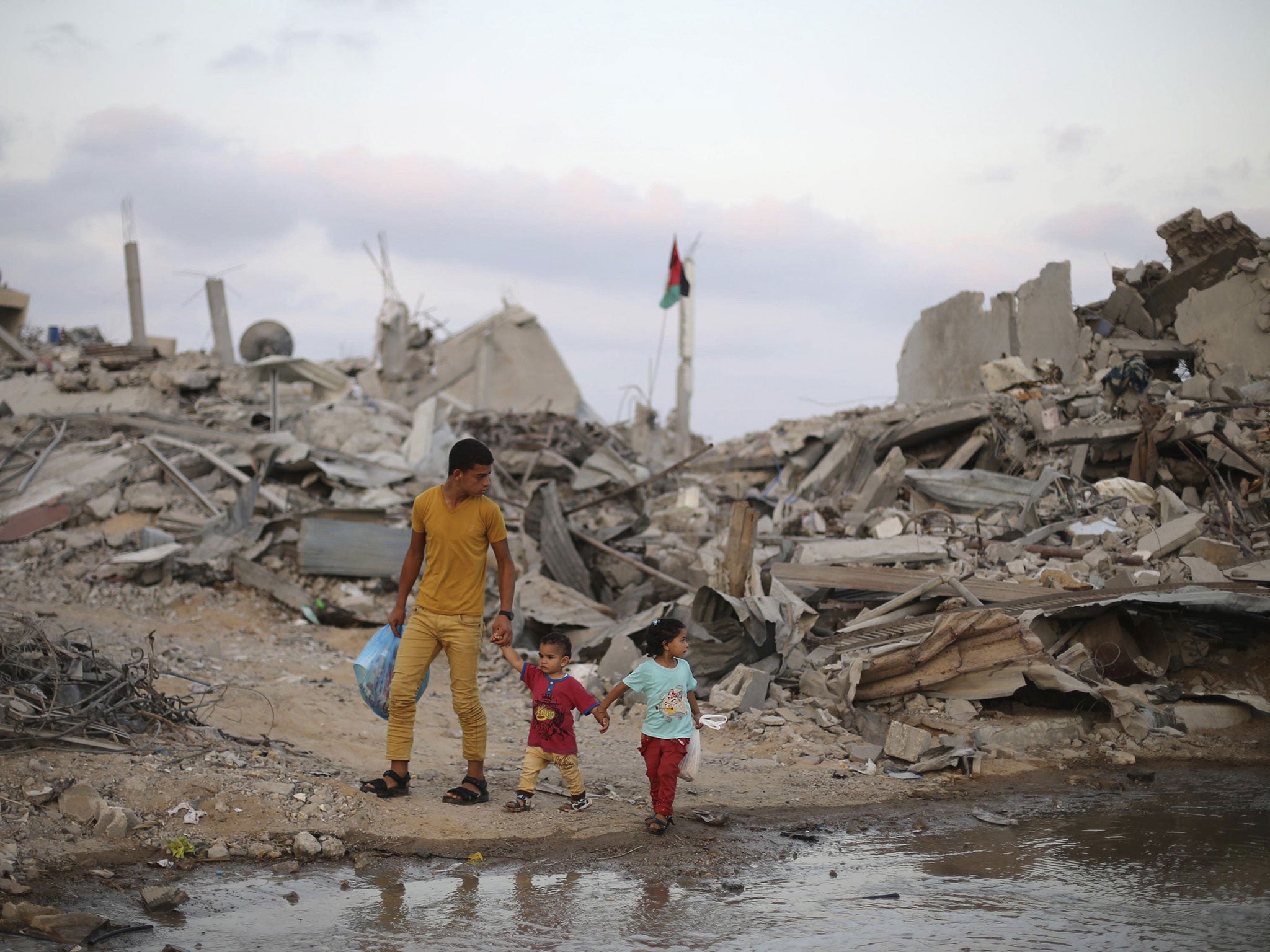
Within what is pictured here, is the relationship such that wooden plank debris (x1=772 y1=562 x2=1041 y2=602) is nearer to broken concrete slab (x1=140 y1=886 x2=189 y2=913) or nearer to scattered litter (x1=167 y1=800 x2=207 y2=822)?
scattered litter (x1=167 y1=800 x2=207 y2=822)

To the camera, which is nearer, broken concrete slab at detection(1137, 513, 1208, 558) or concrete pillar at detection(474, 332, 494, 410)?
broken concrete slab at detection(1137, 513, 1208, 558)

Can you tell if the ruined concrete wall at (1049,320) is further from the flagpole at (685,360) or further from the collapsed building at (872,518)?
the flagpole at (685,360)

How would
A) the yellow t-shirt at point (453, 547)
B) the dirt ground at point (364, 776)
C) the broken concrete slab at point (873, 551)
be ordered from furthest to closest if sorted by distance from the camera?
the broken concrete slab at point (873, 551)
the yellow t-shirt at point (453, 547)
the dirt ground at point (364, 776)

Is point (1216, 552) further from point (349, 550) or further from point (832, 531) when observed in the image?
point (349, 550)

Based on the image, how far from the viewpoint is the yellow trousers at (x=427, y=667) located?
4484 millimetres

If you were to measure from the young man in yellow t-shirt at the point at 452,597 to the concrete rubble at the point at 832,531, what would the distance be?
1.77 feet

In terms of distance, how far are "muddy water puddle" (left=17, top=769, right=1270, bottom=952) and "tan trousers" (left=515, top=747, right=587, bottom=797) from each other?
57cm

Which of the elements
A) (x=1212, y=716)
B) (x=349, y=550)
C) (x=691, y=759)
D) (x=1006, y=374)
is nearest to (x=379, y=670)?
(x=691, y=759)

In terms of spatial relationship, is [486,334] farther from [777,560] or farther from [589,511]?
[777,560]

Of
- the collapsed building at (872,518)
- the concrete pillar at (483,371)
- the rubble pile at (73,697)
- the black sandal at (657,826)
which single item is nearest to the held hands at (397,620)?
the rubble pile at (73,697)

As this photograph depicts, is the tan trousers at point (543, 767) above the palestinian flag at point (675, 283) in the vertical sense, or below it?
below

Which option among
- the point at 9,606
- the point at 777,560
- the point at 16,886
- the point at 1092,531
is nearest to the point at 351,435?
the point at 9,606

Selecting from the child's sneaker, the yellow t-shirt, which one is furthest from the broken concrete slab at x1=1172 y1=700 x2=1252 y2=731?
the yellow t-shirt

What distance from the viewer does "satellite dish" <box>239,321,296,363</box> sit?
20344 mm
